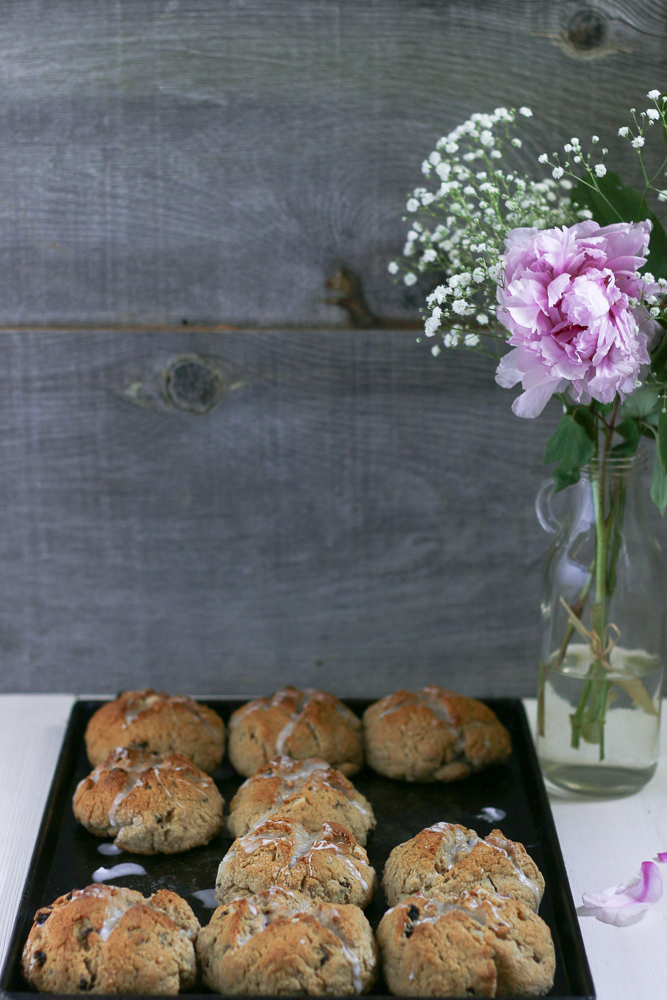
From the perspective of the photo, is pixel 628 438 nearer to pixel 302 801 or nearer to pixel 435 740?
pixel 435 740

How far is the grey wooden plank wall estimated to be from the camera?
120 cm

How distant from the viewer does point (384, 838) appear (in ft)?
3.28

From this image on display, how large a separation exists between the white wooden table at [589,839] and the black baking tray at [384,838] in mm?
43

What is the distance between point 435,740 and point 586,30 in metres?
0.93

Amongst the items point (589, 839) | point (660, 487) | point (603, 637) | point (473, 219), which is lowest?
point (589, 839)

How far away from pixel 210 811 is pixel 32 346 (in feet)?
2.31

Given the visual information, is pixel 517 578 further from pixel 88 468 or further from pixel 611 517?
pixel 88 468

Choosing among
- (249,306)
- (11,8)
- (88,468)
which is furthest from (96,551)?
(11,8)

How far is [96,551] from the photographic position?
53.9 inches

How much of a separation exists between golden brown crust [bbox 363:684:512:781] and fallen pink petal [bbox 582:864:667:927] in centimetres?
20

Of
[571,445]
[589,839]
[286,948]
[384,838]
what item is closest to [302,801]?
[384,838]

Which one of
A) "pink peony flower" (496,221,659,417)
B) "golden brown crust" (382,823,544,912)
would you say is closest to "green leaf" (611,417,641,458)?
"pink peony flower" (496,221,659,417)

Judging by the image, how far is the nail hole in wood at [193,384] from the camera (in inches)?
51.0

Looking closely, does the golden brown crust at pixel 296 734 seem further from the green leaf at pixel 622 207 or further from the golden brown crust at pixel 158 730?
the green leaf at pixel 622 207
